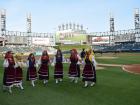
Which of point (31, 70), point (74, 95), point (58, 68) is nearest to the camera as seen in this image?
point (74, 95)

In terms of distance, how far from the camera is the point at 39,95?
13297mm

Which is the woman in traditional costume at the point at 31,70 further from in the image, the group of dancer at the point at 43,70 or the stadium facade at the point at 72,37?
the stadium facade at the point at 72,37

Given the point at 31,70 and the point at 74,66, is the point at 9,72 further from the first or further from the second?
the point at 74,66

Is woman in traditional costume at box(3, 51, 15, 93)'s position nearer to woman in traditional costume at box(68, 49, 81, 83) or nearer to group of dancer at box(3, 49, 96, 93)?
group of dancer at box(3, 49, 96, 93)

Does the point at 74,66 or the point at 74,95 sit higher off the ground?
the point at 74,66

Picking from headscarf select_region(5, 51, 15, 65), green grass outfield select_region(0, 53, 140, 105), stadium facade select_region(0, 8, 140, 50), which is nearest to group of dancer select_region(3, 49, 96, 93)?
headscarf select_region(5, 51, 15, 65)

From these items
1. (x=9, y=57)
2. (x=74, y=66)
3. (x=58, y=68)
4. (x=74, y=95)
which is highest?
(x=9, y=57)

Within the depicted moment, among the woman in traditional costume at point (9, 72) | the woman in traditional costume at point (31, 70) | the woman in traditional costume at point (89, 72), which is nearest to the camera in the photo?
the woman in traditional costume at point (9, 72)

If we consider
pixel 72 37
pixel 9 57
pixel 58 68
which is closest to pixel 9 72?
pixel 9 57

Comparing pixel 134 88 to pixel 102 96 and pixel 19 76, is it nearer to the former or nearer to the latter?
pixel 102 96

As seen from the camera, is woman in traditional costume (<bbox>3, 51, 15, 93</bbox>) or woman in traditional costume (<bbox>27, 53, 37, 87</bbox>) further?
woman in traditional costume (<bbox>27, 53, 37, 87</bbox>)

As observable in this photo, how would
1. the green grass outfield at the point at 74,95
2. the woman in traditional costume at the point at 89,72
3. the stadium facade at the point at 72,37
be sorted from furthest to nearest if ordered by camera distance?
the stadium facade at the point at 72,37
the woman in traditional costume at the point at 89,72
the green grass outfield at the point at 74,95

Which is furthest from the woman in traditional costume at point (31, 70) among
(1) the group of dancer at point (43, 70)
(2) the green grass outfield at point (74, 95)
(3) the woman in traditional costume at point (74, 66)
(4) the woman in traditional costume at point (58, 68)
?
(3) the woman in traditional costume at point (74, 66)

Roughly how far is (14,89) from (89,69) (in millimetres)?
3779
